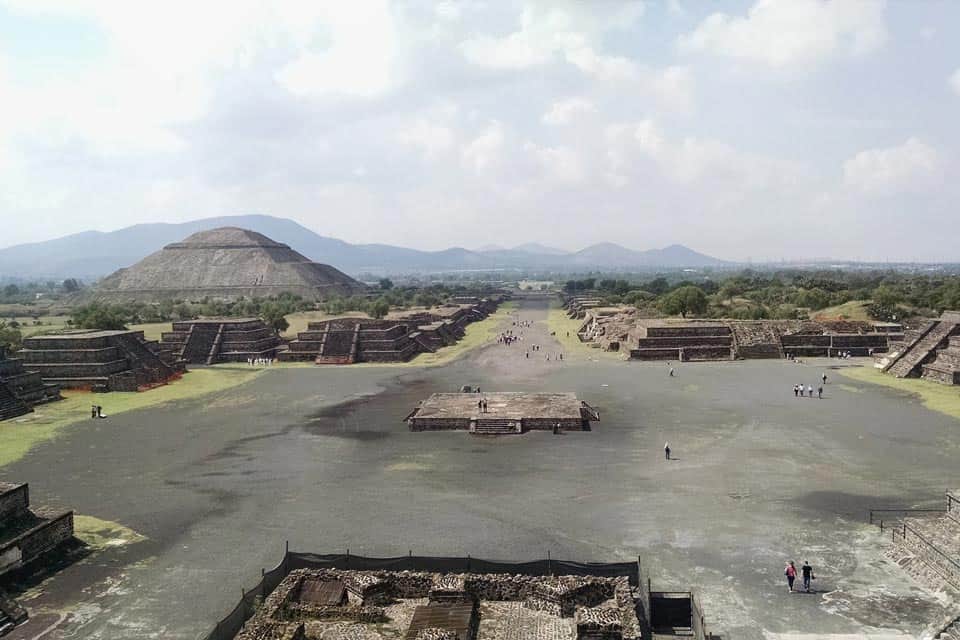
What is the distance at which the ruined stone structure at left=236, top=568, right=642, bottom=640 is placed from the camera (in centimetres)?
1242

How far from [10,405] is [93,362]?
8547mm

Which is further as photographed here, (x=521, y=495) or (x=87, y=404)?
(x=87, y=404)

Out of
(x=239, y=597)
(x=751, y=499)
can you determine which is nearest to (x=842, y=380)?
(x=751, y=499)

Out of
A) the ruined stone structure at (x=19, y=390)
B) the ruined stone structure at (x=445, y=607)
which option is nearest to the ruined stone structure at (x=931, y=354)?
the ruined stone structure at (x=445, y=607)

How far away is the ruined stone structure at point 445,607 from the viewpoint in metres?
12.4

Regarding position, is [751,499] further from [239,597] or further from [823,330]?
[823,330]

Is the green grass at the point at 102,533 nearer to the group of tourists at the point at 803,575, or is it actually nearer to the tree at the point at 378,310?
the group of tourists at the point at 803,575

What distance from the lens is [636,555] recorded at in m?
16.4

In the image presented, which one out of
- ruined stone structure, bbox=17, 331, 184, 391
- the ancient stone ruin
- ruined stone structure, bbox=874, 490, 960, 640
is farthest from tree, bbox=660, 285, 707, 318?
ruined stone structure, bbox=874, 490, 960, 640

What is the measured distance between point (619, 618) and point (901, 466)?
53.3ft

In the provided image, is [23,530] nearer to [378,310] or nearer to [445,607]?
[445,607]

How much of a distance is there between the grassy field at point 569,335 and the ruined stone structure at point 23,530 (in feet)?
145

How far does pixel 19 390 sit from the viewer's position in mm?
37156

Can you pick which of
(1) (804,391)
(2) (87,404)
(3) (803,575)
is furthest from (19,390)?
(1) (804,391)
